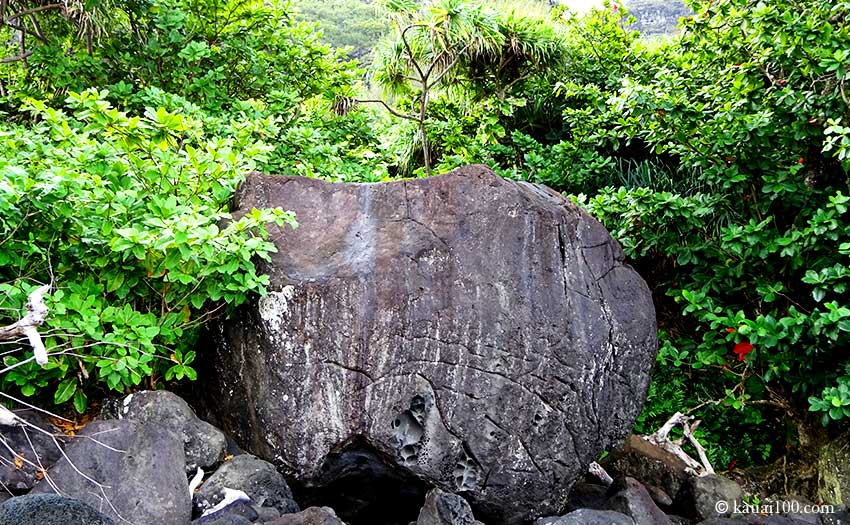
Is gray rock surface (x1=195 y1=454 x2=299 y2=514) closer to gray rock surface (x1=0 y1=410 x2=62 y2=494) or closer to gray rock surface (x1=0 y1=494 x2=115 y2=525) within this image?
gray rock surface (x1=0 y1=410 x2=62 y2=494)

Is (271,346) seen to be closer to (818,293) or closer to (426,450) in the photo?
(426,450)

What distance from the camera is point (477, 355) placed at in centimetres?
419

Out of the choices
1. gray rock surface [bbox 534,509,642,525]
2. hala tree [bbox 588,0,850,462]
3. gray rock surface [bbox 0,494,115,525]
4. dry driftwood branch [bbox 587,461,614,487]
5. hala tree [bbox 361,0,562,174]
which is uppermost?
hala tree [bbox 361,0,562,174]

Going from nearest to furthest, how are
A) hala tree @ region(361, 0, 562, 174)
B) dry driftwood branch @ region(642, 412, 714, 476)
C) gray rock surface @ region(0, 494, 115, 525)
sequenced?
gray rock surface @ region(0, 494, 115, 525), dry driftwood branch @ region(642, 412, 714, 476), hala tree @ region(361, 0, 562, 174)

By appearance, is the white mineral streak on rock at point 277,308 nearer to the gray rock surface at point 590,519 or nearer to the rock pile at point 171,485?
the rock pile at point 171,485

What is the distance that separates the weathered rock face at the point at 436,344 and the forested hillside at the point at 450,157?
349 millimetres

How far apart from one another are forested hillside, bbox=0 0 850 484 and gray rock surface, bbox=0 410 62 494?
0.24m

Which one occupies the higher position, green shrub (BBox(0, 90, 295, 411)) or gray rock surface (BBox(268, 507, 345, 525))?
green shrub (BBox(0, 90, 295, 411))

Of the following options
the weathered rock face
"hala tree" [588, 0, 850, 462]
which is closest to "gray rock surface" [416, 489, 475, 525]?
the weathered rock face

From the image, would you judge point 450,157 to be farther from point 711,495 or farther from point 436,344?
point 711,495

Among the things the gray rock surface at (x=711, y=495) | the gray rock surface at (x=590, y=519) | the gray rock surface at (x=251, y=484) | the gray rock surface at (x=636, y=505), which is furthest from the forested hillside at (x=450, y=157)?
the gray rock surface at (x=590, y=519)

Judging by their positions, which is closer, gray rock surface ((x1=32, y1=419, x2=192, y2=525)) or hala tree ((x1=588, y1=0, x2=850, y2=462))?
gray rock surface ((x1=32, y1=419, x2=192, y2=525))

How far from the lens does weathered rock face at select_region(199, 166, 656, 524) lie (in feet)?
13.3

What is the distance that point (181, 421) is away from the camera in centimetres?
385
